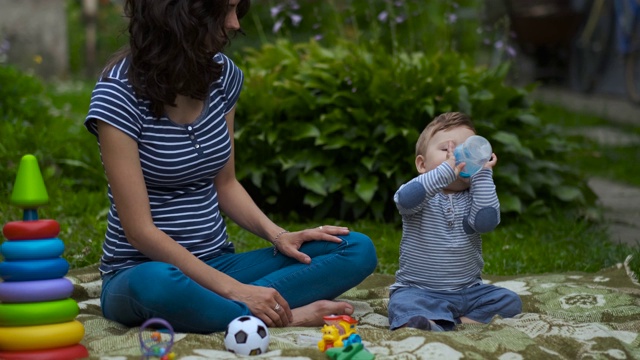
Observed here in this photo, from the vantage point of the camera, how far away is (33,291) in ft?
8.61

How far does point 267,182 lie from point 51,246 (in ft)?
9.04

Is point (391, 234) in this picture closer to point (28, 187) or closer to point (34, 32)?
point (28, 187)

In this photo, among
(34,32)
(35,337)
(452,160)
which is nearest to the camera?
(35,337)

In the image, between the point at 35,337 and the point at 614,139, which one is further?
the point at 614,139

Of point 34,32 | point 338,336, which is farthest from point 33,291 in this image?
point 34,32

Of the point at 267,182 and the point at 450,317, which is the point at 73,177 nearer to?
the point at 267,182

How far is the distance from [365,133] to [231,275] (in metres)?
1.99

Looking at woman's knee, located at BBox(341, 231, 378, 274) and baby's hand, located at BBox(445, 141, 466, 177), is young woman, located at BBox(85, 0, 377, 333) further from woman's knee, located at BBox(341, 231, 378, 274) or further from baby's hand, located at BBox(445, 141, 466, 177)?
baby's hand, located at BBox(445, 141, 466, 177)

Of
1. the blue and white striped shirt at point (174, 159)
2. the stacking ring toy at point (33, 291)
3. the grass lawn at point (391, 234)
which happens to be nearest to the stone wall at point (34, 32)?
the grass lawn at point (391, 234)

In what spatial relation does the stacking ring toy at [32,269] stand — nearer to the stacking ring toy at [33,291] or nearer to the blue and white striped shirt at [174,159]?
the stacking ring toy at [33,291]

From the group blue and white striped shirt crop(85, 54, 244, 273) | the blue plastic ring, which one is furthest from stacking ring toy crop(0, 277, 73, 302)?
blue and white striped shirt crop(85, 54, 244, 273)

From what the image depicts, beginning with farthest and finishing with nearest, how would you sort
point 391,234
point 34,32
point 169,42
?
point 34,32
point 391,234
point 169,42

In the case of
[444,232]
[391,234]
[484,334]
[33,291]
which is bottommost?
[391,234]

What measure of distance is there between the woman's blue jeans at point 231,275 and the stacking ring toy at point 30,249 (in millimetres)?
376
